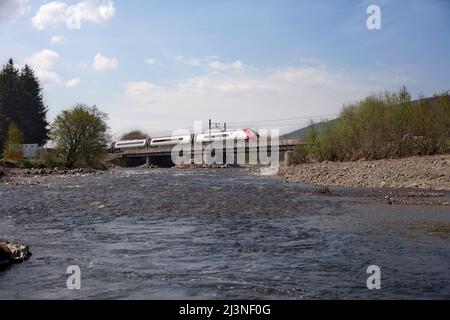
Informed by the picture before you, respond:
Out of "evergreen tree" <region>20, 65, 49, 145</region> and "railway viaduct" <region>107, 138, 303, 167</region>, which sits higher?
"evergreen tree" <region>20, 65, 49, 145</region>

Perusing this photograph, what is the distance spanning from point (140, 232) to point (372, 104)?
1657 inches

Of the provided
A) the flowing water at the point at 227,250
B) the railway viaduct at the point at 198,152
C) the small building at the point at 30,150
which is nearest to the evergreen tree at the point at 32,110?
the small building at the point at 30,150

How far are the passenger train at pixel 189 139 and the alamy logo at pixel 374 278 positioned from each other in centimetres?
8188

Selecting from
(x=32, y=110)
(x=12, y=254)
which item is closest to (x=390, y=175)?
(x=12, y=254)

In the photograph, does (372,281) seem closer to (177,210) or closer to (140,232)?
(140,232)

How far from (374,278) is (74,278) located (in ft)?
20.4

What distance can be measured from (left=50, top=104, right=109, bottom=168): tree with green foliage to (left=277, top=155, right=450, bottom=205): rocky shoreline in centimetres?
3614

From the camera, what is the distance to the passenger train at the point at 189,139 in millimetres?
99062

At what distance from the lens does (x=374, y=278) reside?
9.28 m

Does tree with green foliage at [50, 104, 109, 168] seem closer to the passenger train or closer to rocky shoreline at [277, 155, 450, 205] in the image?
the passenger train

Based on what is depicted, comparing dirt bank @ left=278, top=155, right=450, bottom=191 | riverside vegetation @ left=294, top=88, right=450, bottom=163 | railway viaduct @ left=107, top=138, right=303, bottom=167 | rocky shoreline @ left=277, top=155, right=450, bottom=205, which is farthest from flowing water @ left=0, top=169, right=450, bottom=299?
railway viaduct @ left=107, top=138, right=303, bottom=167

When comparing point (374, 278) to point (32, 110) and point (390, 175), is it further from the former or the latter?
point (32, 110)

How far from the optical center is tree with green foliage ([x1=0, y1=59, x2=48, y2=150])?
84.1 metres

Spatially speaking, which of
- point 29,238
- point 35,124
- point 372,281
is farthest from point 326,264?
point 35,124
